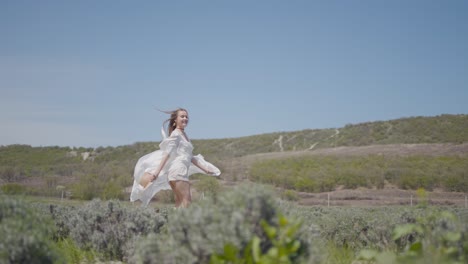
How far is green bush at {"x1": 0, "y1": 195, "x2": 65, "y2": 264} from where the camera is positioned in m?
3.20

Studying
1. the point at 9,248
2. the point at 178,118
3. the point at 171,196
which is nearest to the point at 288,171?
the point at 171,196

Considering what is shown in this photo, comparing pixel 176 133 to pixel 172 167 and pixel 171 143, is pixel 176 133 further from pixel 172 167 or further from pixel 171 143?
pixel 172 167

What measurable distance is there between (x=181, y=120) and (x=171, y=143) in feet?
1.63

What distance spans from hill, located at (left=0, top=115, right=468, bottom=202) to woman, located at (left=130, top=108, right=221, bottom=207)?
1979 cm

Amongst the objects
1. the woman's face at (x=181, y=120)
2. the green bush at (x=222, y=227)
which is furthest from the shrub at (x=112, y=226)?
the woman's face at (x=181, y=120)

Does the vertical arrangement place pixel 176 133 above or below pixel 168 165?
above

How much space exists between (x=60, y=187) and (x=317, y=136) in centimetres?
5112

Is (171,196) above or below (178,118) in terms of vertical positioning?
below

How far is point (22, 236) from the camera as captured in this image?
3.26 metres

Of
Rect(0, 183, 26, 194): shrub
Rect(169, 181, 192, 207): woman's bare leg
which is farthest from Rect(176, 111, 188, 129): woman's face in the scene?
Rect(0, 183, 26, 194): shrub

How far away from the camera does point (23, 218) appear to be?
3602 millimetres

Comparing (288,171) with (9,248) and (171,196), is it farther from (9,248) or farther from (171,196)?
(9,248)

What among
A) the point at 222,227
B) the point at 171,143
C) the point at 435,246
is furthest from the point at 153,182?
the point at 222,227

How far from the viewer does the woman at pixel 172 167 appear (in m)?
8.12
